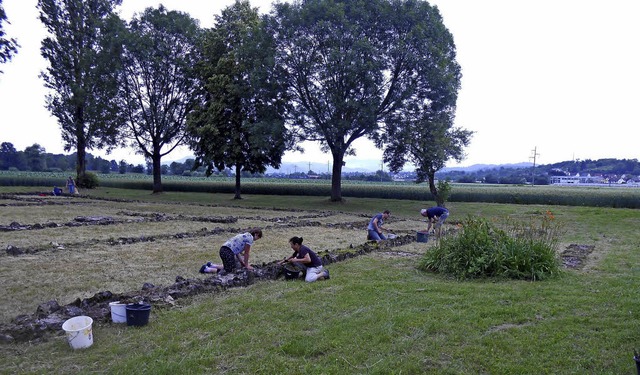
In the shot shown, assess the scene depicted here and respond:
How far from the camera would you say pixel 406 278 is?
10289mm

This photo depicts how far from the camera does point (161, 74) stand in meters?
42.0

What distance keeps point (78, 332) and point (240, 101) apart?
3270cm

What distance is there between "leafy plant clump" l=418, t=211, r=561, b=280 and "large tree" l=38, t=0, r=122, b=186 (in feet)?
122

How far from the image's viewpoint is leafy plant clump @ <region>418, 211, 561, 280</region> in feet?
33.5

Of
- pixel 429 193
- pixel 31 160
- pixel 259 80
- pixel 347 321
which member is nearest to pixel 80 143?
pixel 259 80

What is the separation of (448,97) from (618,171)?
74.1m

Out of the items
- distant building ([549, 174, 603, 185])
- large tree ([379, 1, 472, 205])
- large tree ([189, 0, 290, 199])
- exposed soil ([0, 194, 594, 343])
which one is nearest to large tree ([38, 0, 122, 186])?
large tree ([189, 0, 290, 199])

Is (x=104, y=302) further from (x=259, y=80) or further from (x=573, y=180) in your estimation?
(x=573, y=180)

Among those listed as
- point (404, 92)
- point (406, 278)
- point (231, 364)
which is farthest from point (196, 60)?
point (231, 364)

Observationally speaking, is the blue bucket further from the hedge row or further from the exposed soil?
the hedge row

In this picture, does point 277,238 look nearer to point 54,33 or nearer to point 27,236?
point 27,236

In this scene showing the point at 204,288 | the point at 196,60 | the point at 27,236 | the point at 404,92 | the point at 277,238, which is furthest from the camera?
the point at 196,60

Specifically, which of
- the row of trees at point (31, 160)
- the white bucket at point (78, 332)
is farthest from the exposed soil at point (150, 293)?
the row of trees at point (31, 160)

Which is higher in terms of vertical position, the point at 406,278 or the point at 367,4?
the point at 367,4
